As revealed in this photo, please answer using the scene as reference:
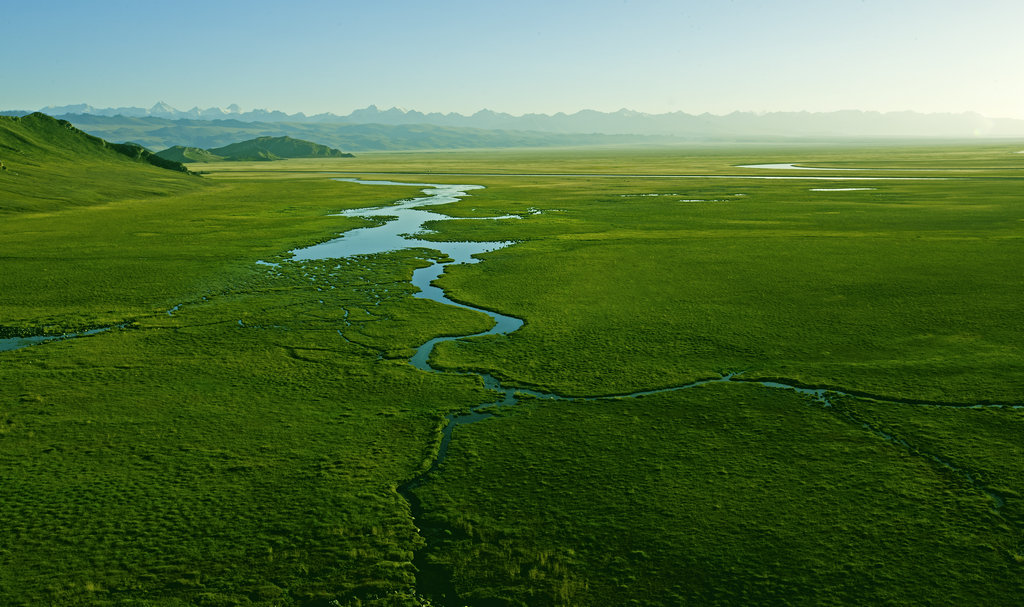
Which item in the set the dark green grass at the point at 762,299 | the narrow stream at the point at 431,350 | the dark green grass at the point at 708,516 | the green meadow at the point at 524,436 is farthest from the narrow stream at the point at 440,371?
the dark green grass at the point at 762,299

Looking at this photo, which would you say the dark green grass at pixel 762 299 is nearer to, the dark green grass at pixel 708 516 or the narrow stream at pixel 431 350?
the narrow stream at pixel 431 350

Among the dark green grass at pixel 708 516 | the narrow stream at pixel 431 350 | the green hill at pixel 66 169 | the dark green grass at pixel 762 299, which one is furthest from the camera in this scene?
the green hill at pixel 66 169

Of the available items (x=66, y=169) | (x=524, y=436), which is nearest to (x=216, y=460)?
(x=524, y=436)

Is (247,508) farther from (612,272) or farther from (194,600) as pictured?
(612,272)

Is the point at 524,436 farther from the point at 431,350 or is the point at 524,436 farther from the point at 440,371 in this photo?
the point at 431,350

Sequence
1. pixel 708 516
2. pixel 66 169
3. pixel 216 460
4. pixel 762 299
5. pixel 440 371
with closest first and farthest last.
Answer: pixel 708 516 → pixel 216 460 → pixel 440 371 → pixel 762 299 → pixel 66 169

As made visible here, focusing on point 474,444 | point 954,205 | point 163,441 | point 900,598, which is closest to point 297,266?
point 163,441
